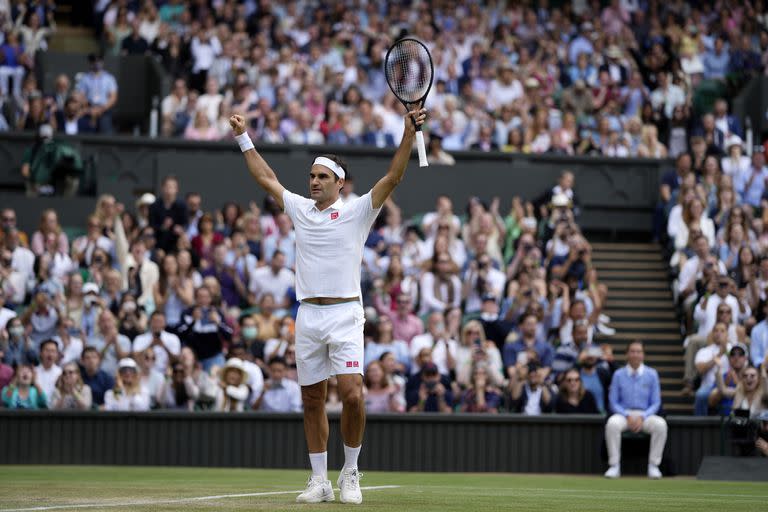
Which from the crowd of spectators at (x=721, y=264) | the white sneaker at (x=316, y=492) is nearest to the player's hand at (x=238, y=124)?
the white sneaker at (x=316, y=492)

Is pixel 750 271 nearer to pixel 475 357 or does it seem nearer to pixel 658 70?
pixel 475 357

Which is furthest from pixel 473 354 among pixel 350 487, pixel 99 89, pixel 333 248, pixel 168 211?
pixel 99 89

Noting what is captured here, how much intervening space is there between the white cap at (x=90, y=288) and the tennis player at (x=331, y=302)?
9458 mm

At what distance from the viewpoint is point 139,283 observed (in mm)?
18969

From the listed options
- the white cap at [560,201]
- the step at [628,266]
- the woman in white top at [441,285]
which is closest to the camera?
the woman in white top at [441,285]

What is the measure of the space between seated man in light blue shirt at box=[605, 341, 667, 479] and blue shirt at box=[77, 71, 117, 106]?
10761 millimetres

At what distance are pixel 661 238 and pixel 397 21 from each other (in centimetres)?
680

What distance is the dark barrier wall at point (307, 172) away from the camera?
22000 millimetres

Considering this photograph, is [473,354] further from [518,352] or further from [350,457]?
[350,457]

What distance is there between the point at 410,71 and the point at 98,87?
1426 centimetres

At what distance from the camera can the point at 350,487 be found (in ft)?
29.2

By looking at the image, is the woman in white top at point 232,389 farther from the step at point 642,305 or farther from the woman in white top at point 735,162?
the woman in white top at point 735,162

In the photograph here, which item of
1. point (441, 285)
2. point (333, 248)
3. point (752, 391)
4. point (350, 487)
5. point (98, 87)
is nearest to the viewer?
point (350, 487)

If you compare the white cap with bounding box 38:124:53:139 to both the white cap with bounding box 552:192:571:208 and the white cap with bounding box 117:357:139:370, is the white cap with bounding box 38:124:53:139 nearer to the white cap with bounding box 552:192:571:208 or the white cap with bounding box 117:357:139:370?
the white cap with bounding box 117:357:139:370
